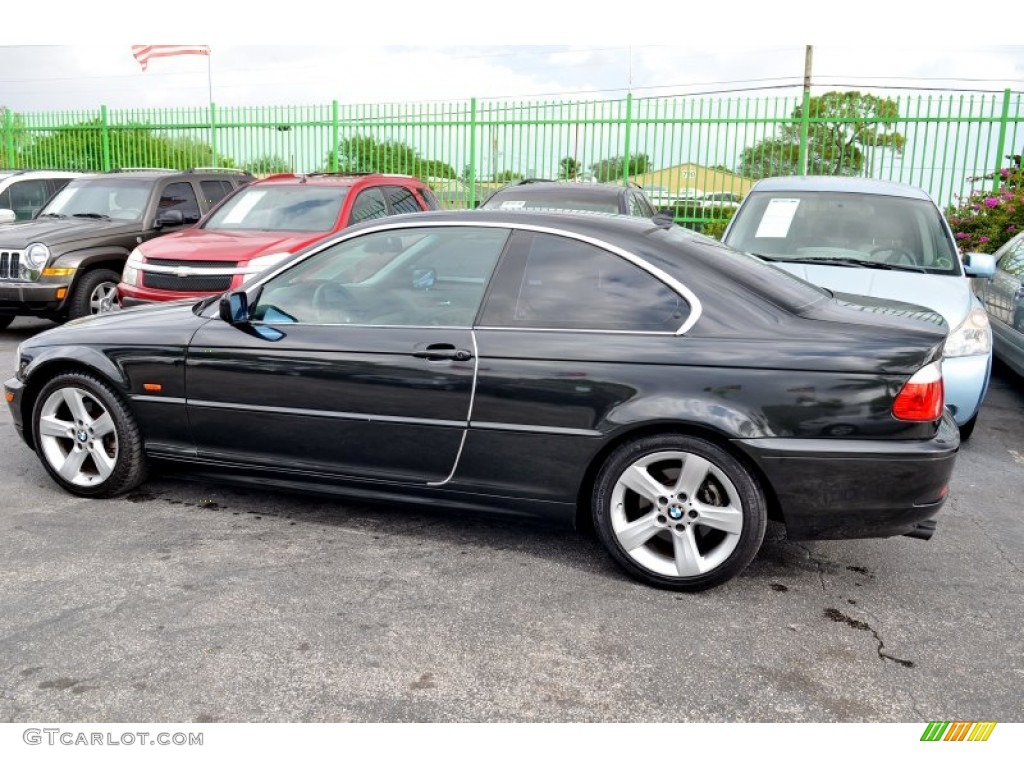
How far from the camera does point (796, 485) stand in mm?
3527

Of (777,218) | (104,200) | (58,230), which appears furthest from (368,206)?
(777,218)

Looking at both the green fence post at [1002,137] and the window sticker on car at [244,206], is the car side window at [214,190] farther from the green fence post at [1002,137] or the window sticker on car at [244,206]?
the green fence post at [1002,137]

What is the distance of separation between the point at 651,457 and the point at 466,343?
0.90 m

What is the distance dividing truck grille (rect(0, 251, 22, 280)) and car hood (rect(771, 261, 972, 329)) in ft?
23.5

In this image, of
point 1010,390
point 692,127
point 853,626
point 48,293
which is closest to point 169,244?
point 48,293

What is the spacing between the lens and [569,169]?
49.0 feet

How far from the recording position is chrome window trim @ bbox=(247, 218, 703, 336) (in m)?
3.72

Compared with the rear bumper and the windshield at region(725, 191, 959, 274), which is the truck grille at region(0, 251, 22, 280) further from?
the rear bumper

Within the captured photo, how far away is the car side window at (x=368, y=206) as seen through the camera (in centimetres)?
882

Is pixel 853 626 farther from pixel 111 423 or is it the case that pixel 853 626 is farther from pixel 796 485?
pixel 111 423

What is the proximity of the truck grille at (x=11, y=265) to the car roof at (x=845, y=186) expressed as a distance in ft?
22.8

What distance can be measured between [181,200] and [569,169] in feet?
21.5

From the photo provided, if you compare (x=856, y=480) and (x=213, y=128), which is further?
(x=213, y=128)
